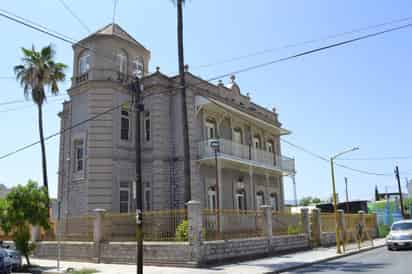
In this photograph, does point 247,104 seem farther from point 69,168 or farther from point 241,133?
point 69,168

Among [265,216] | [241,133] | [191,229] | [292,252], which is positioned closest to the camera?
[191,229]

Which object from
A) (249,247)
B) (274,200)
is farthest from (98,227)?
(274,200)

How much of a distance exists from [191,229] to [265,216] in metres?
5.46

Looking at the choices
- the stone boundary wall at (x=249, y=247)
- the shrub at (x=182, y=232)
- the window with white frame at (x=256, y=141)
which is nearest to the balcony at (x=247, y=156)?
the window with white frame at (x=256, y=141)

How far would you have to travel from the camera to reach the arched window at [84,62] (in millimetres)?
22875

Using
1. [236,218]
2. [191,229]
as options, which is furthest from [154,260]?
[236,218]

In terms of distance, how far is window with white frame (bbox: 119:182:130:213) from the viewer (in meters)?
21.1

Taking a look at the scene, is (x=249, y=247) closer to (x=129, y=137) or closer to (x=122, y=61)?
(x=129, y=137)

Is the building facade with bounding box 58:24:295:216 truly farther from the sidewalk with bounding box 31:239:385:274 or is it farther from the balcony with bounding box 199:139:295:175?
the sidewalk with bounding box 31:239:385:274

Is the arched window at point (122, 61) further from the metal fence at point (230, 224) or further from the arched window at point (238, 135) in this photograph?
the metal fence at point (230, 224)

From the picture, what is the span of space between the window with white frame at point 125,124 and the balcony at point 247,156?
168 inches

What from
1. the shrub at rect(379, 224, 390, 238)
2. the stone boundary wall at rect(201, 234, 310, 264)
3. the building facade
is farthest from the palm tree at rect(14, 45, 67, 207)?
the shrub at rect(379, 224, 390, 238)

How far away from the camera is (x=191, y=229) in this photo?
1448 centimetres

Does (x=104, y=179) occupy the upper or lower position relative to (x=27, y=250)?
upper
